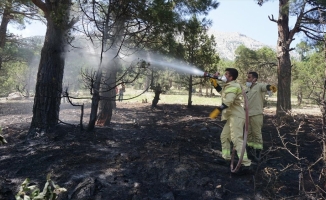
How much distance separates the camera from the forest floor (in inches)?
131

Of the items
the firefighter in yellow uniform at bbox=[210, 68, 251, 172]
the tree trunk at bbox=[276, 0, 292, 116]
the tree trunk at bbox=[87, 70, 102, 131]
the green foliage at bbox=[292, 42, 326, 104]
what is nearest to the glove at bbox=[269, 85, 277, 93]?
the green foliage at bbox=[292, 42, 326, 104]

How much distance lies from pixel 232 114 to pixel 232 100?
1.18 ft

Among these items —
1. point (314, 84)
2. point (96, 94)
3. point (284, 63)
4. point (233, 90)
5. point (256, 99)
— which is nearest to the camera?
point (314, 84)

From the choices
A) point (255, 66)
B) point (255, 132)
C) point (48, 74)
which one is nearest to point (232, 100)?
point (255, 132)

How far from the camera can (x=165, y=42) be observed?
6.22 meters

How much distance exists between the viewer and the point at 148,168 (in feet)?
13.6

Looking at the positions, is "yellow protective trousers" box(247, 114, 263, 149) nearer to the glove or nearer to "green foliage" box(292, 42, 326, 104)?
the glove

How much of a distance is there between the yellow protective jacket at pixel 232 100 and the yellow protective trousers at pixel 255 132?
3.53ft

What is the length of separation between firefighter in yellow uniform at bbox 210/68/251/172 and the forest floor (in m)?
0.29

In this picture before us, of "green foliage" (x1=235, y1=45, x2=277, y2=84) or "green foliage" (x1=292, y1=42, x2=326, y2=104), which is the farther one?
"green foliage" (x1=235, y1=45, x2=277, y2=84)

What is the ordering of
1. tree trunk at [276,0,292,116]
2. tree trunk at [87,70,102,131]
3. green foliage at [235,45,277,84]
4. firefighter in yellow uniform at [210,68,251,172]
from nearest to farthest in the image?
firefighter in yellow uniform at [210,68,251,172]
tree trunk at [87,70,102,131]
tree trunk at [276,0,292,116]
green foliage at [235,45,277,84]

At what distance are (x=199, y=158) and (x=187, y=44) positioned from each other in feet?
30.4

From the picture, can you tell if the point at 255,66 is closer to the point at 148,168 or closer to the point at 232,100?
the point at 232,100

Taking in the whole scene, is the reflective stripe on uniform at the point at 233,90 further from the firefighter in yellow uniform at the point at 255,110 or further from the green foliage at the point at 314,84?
the firefighter in yellow uniform at the point at 255,110
